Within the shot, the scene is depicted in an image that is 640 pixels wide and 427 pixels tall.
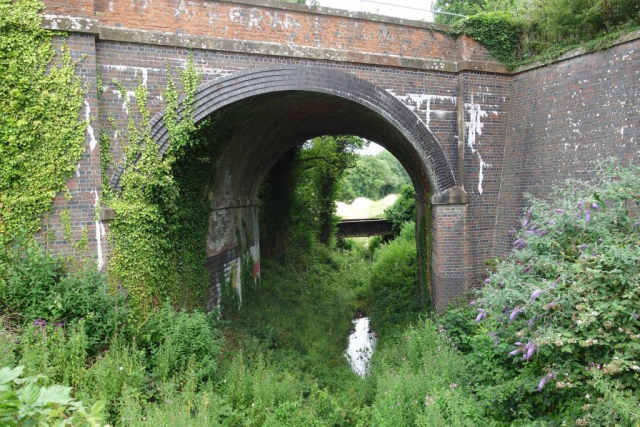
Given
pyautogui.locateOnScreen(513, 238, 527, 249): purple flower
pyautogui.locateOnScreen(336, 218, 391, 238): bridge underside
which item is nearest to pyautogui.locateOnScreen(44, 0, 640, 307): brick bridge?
pyautogui.locateOnScreen(513, 238, 527, 249): purple flower

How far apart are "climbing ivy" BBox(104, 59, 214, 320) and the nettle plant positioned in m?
4.99

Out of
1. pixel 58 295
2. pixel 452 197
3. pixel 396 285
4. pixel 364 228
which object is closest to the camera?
pixel 58 295

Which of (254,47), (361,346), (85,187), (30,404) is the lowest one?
(361,346)

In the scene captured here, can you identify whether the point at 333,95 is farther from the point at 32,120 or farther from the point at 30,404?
the point at 30,404

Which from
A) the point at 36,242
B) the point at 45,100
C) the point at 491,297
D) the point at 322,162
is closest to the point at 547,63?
the point at 491,297

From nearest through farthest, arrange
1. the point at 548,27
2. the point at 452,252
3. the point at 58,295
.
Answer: the point at 58,295
the point at 548,27
the point at 452,252

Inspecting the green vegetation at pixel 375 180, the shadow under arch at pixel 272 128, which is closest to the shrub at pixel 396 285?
the shadow under arch at pixel 272 128

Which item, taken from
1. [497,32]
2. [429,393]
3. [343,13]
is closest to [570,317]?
[429,393]

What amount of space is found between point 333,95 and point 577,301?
17.7 ft

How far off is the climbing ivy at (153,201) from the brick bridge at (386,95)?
17 centimetres

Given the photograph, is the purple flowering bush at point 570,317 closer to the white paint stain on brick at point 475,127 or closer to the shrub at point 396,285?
the white paint stain on brick at point 475,127

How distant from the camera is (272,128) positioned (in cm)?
1002

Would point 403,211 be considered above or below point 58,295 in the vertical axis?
above

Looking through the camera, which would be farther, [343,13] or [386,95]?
[386,95]
